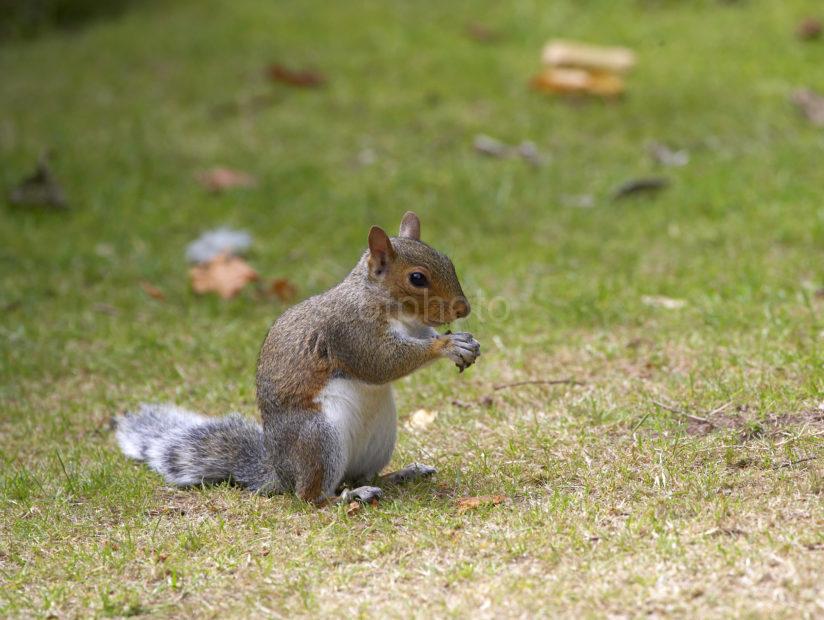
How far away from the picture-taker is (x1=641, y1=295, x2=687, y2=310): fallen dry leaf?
5480 mm

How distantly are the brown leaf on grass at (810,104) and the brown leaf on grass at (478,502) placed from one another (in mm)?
5646

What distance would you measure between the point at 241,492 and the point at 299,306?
2.18 feet

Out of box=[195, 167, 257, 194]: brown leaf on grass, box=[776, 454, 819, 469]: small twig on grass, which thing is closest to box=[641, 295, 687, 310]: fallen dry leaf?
box=[776, 454, 819, 469]: small twig on grass

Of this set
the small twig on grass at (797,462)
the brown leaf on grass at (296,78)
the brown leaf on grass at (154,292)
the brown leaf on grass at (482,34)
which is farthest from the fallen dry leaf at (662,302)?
the brown leaf on grass at (482,34)

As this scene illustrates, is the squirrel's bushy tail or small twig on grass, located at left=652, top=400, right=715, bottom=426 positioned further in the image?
small twig on grass, located at left=652, top=400, right=715, bottom=426

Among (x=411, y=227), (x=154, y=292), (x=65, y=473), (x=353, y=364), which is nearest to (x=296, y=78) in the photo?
(x=154, y=292)

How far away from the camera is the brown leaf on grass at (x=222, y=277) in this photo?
20.2 ft

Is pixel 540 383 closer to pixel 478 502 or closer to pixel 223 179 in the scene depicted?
pixel 478 502

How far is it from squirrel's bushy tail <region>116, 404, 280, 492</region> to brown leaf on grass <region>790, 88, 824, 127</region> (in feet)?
18.8

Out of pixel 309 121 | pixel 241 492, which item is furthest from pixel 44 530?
pixel 309 121

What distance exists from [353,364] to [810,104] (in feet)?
19.3

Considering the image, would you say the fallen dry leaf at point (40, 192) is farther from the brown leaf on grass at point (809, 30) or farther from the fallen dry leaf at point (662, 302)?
the brown leaf on grass at point (809, 30)

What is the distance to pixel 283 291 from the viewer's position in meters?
6.11

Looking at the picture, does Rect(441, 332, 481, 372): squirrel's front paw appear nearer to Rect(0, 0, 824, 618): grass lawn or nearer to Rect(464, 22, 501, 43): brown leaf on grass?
Rect(0, 0, 824, 618): grass lawn
